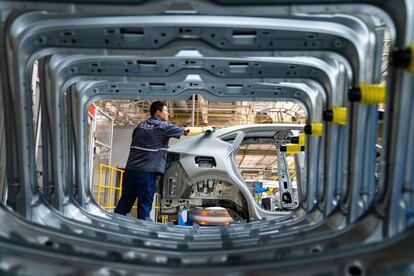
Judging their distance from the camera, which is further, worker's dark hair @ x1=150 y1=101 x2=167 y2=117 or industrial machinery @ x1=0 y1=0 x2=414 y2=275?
worker's dark hair @ x1=150 y1=101 x2=167 y2=117

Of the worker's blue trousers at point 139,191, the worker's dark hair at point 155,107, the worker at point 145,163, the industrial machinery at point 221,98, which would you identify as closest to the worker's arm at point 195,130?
the worker at point 145,163

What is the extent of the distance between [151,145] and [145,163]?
0.78ft

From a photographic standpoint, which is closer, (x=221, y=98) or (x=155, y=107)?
(x=221, y=98)

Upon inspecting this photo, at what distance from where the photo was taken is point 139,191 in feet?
15.7

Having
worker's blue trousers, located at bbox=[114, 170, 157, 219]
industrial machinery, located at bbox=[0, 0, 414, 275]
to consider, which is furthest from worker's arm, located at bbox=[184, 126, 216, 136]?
industrial machinery, located at bbox=[0, 0, 414, 275]

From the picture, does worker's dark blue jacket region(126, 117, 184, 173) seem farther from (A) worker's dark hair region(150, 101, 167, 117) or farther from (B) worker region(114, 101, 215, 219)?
(A) worker's dark hair region(150, 101, 167, 117)

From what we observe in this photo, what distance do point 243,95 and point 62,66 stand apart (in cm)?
174

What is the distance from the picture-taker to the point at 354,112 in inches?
98.0

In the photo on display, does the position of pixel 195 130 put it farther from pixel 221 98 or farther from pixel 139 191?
pixel 221 98

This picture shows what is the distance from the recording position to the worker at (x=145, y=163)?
15.6ft

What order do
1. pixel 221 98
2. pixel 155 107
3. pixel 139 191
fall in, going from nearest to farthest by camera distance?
pixel 221 98 → pixel 139 191 → pixel 155 107

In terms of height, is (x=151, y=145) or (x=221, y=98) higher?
(x=221, y=98)

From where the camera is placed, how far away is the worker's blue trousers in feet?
15.5

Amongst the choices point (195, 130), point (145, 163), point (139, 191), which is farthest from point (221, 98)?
point (139, 191)
